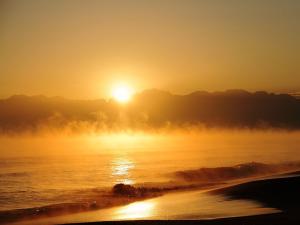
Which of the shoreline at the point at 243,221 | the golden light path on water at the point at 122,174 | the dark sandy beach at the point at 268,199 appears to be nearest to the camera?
the shoreline at the point at 243,221

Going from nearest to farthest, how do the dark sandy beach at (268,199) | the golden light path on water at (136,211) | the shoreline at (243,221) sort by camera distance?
the shoreline at (243,221) → the dark sandy beach at (268,199) → the golden light path on water at (136,211)

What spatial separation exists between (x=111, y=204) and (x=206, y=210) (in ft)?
22.9

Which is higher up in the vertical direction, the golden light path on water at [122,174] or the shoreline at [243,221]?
the golden light path on water at [122,174]

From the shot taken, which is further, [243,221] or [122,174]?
[122,174]

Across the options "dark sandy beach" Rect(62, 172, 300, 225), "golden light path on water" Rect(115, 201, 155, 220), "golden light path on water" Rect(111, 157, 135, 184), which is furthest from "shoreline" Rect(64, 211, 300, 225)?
"golden light path on water" Rect(111, 157, 135, 184)

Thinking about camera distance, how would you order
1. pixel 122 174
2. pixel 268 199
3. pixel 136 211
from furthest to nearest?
pixel 122 174 < pixel 268 199 < pixel 136 211

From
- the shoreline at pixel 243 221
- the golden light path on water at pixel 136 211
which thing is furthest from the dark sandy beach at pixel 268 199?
the golden light path on water at pixel 136 211

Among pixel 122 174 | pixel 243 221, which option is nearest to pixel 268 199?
pixel 243 221

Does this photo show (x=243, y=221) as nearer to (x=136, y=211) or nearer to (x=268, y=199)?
(x=136, y=211)

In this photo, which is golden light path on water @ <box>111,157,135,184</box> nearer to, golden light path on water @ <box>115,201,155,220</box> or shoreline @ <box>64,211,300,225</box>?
golden light path on water @ <box>115,201,155,220</box>

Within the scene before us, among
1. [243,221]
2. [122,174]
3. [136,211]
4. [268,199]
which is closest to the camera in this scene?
[243,221]

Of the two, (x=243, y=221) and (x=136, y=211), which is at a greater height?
(x=136, y=211)

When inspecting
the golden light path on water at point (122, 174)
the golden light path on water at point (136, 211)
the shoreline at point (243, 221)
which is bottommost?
the shoreline at point (243, 221)

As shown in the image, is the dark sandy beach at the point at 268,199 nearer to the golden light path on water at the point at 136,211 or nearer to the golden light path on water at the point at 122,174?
the golden light path on water at the point at 136,211
